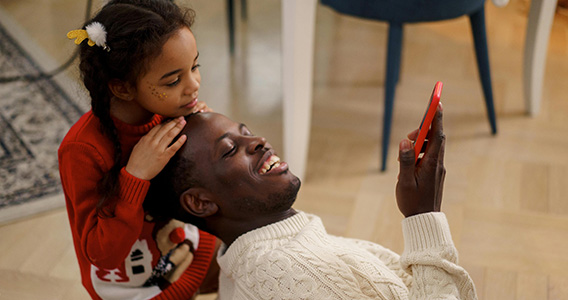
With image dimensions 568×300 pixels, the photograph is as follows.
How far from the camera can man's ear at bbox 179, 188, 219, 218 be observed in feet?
3.62

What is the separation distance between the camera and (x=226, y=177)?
1.09 metres

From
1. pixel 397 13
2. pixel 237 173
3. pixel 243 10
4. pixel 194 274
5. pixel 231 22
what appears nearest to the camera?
pixel 237 173

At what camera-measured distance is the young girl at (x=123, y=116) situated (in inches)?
40.0

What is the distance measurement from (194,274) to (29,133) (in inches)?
43.4

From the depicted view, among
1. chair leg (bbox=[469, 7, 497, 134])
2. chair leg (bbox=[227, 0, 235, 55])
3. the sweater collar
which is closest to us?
the sweater collar

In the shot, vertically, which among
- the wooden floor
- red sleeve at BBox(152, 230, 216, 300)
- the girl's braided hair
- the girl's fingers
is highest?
the girl's braided hair

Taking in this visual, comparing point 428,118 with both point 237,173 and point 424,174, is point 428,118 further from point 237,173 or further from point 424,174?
point 237,173

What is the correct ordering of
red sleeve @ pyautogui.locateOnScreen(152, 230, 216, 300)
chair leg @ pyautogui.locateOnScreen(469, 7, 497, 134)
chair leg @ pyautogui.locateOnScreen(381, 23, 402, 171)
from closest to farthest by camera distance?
1. red sleeve @ pyautogui.locateOnScreen(152, 230, 216, 300)
2. chair leg @ pyautogui.locateOnScreen(381, 23, 402, 171)
3. chair leg @ pyautogui.locateOnScreen(469, 7, 497, 134)

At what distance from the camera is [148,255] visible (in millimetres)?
1260

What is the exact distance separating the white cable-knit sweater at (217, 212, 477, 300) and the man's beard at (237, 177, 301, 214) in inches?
1.4

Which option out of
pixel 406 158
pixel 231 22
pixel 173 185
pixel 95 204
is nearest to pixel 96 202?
pixel 95 204

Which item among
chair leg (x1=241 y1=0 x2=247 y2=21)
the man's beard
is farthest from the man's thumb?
chair leg (x1=241 y1=0 x2=247 y2=21)

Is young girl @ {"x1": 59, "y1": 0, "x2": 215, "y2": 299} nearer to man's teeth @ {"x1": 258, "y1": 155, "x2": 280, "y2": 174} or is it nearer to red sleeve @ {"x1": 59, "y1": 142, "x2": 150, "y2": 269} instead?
red sleeve @ {"x1": 59, "y1": 142, "x2": 150, "y2": 269}

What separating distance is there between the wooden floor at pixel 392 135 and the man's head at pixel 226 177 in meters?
0.39
